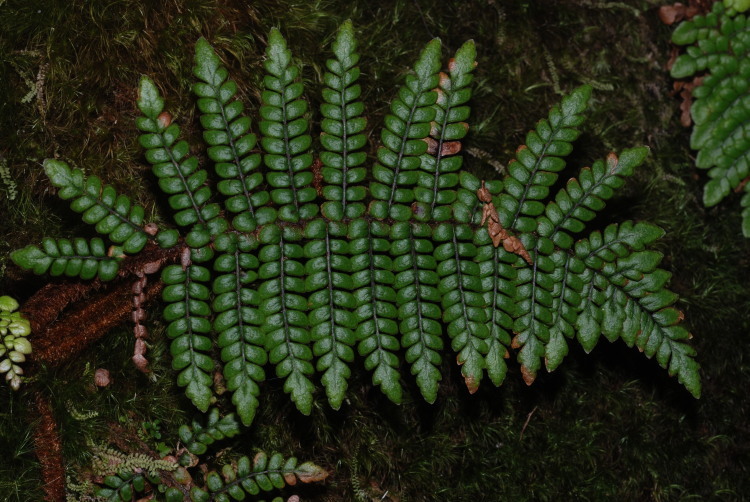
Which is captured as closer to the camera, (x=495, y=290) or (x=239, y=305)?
(x=239, y=305)

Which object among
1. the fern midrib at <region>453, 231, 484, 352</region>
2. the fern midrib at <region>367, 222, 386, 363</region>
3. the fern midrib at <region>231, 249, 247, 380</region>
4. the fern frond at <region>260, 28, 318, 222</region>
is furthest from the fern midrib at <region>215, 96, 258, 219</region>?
the fern midrib at <region>453, 231, 484, 352</region>

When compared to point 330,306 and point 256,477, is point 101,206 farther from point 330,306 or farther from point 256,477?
point 256,477

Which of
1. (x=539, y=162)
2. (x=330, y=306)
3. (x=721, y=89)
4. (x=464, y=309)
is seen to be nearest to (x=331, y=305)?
(x=330, y=306)

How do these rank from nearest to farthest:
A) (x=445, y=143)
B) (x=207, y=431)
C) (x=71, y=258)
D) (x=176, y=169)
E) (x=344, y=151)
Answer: (x=71, y=258) < (x=176, y=169) < (x=344, y=151) < (x=445, y=143) < (x=207, y=431)

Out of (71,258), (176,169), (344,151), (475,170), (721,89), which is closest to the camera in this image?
(71,258)

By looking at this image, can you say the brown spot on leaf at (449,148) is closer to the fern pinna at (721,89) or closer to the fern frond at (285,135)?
the fern frond at (285,135)

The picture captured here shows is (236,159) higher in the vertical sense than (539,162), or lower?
lower

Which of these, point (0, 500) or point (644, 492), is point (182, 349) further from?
point (644, 492)

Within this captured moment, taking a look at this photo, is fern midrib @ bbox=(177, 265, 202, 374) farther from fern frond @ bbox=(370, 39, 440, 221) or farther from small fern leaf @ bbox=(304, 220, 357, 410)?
fern frond @ bbox=(370, 39, 440, 221)

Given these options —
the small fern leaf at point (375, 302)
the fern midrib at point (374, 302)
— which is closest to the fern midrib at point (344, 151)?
the small fern leaf at point (375, 302)
